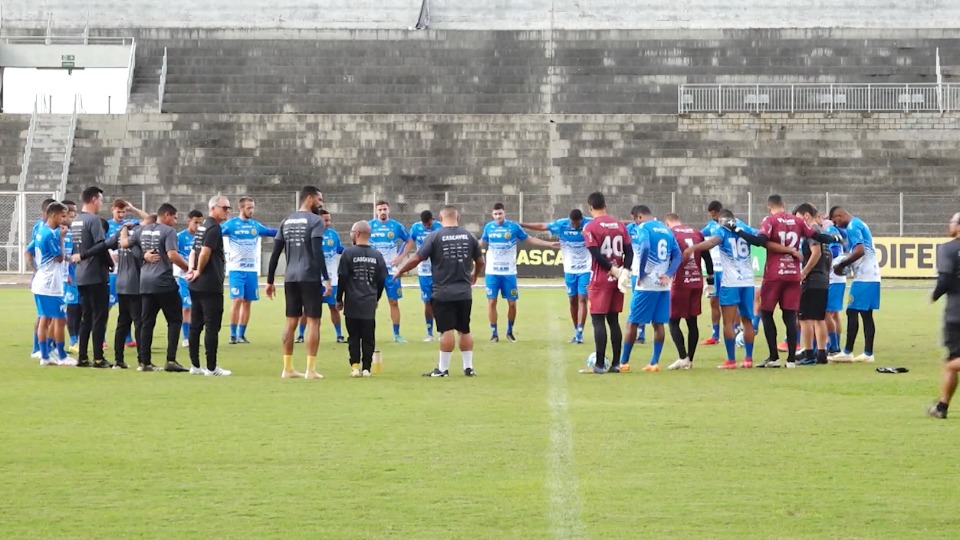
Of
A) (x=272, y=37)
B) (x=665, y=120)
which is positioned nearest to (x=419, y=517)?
(x=665, y=120)

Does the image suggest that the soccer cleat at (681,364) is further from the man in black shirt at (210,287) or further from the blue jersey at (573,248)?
the man in black shirt at (210,287)

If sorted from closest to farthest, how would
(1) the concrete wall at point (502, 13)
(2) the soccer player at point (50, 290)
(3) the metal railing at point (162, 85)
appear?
(2) the soccer player at point (50, 290)
(3) the metal railing at point (162, 85)
(1) the concrete wall at point (502, 13)

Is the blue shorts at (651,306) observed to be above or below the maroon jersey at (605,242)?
below

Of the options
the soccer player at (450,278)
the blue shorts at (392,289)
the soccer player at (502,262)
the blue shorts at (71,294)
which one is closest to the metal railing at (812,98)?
the soccer player at (502,262)

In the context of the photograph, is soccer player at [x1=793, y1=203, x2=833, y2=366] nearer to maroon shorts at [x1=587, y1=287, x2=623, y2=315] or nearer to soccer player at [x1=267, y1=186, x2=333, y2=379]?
maroon shorts at [x1=587, y1=287, x2=623, y2=315]

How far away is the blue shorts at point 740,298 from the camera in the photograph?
17547mm

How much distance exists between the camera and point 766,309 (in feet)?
56.4

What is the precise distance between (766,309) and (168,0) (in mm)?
39840

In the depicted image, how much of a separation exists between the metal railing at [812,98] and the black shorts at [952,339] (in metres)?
34.1

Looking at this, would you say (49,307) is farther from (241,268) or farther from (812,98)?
(812,98)

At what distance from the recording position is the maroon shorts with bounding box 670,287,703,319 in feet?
57.1

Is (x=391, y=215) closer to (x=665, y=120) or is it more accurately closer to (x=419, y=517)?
(x=665, y=120)

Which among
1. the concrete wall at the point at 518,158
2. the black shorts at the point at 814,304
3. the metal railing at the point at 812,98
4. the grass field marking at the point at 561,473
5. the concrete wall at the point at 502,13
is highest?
the concrete wall at the point at 502,13

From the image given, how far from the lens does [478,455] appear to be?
10.2 meters
